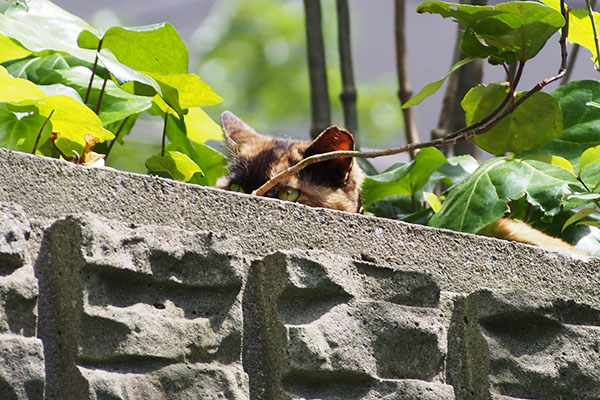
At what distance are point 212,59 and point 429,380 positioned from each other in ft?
44.2

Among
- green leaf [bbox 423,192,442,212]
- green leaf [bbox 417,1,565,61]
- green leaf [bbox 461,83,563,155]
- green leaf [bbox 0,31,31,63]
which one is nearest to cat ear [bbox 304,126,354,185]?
green leaf [bbox 423,192,442,212]

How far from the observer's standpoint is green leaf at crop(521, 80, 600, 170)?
161 cm

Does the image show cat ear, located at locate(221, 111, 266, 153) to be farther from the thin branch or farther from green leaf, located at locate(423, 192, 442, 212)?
the thin branch

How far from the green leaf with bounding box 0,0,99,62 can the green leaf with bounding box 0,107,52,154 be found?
0.24m

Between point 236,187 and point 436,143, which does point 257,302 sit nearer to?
point 436,143

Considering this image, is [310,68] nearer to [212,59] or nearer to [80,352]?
[80,352]

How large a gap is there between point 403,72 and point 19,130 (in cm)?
168

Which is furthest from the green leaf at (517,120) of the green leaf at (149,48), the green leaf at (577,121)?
the green leaf at (149,48)

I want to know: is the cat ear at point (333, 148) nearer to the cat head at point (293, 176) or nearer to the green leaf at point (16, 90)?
the cat head at point (293, 176)

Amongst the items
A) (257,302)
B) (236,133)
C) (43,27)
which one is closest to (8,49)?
(43,27)

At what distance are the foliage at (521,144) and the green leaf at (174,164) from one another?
394mm

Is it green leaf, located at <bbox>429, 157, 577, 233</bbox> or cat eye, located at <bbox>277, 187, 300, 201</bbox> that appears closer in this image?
green leaf, located at <bbox>429, 157, 577, 233</bbox>

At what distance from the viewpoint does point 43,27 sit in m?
1.59

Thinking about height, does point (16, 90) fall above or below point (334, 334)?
above
